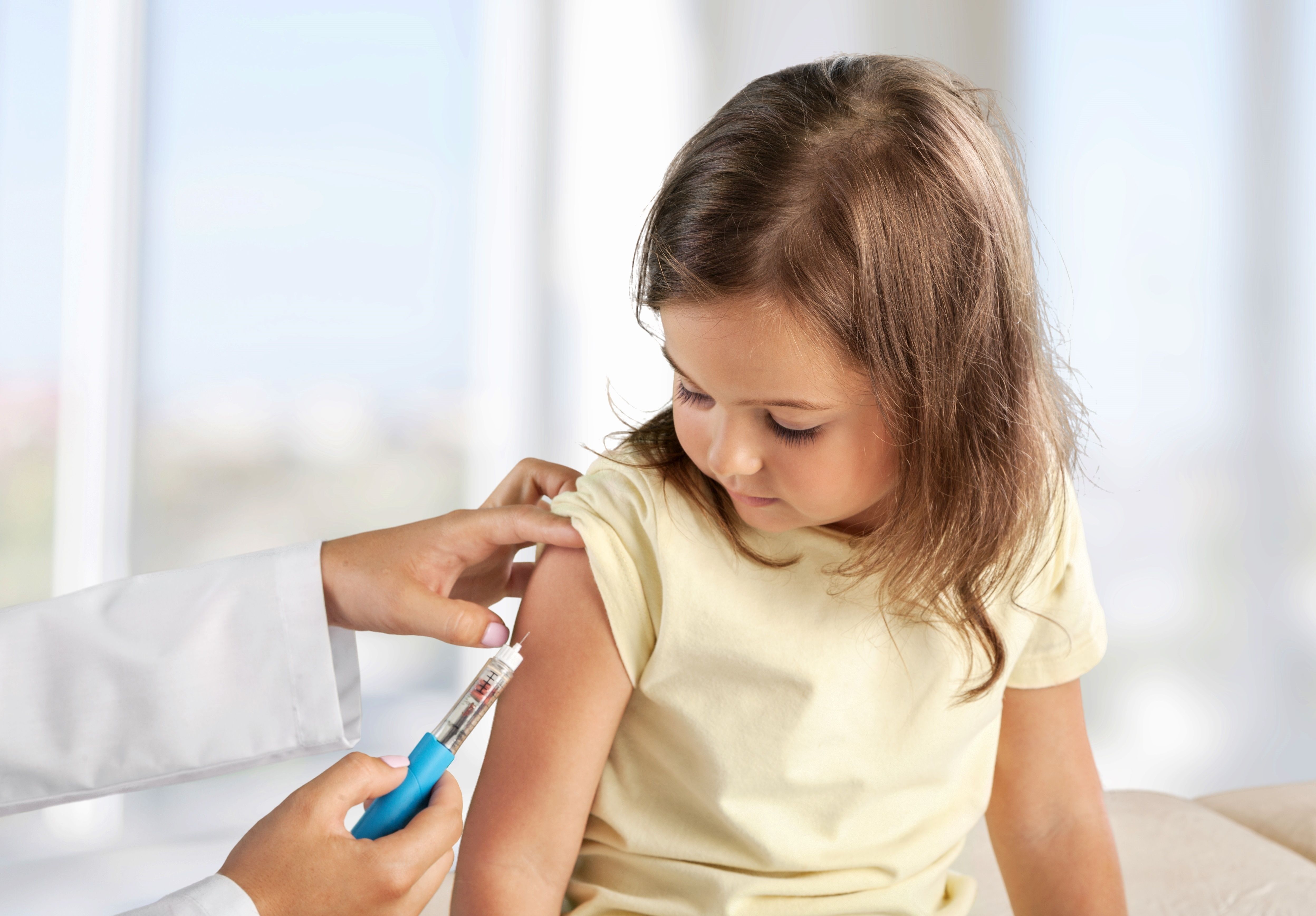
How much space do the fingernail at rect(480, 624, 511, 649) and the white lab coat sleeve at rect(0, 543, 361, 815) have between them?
0.54 ft

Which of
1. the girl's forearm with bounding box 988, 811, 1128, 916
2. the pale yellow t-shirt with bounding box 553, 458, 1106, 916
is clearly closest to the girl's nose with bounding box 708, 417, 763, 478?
the pale yellow t-shirt with bounding box 553, 458, 1106, 916

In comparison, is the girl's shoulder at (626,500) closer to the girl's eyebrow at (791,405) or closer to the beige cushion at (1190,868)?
the girl's eyebrow at (791,405)

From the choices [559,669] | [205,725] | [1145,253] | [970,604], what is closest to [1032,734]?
[970,604]

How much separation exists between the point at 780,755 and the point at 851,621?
0.41 feet

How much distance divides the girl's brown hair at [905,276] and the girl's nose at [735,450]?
9 centimetres

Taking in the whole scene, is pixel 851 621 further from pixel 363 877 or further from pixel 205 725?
pixel 205 725

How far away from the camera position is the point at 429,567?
886mm

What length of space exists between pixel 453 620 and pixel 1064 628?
0.56 meters

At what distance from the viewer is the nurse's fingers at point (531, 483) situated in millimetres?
1019

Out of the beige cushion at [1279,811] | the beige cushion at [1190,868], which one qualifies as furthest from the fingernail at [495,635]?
the beige cushion at [1279,811]

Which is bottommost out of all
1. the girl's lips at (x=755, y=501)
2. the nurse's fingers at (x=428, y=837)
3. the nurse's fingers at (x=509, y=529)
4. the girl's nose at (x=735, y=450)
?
the nurse's fingers at (x=428, y=837)

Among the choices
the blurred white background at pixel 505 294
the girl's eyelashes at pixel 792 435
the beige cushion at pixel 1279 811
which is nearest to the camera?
the girl's eyelashes at pixel 792 435

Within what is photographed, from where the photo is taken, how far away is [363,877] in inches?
27.3

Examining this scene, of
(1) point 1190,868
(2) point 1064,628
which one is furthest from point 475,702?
(1) point 1190,868
